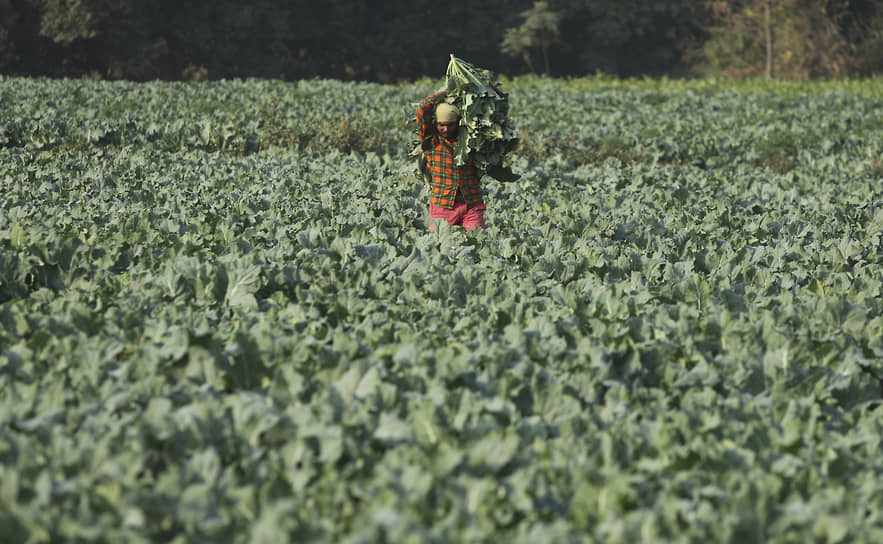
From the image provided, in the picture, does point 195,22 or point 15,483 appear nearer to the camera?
point 15,483

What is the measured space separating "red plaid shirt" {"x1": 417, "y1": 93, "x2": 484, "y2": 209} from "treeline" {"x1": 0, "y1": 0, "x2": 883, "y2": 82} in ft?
109

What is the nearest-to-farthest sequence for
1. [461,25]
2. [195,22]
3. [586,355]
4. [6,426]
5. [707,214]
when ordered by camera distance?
1. [6,426]
2. [586,355]
3. [707,214]
4. [195,22]
5. [461,25]

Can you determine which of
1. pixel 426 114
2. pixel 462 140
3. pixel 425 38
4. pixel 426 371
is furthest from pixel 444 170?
pixel 425 38

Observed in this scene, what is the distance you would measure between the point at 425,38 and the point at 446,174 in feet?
147

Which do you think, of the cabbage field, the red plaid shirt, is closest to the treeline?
the red plaid shirt

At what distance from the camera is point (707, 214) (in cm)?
777

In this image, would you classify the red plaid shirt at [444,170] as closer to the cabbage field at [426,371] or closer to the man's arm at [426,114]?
the man's arm at [426,114]

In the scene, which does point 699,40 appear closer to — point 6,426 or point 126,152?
point 126,152

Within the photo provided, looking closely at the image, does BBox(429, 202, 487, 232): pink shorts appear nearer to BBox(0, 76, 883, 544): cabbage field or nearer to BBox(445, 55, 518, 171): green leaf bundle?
BBox(0, 76, 883, 544): cabbage field

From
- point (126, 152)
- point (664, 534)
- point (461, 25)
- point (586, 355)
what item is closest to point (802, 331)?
point (586, 355)

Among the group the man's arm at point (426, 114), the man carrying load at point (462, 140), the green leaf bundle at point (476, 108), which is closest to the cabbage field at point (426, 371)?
the man carrying load at point (462, 140)

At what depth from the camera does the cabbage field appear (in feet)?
8.34

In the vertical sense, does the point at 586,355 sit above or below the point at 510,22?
below

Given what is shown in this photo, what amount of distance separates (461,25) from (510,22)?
10.6ft
